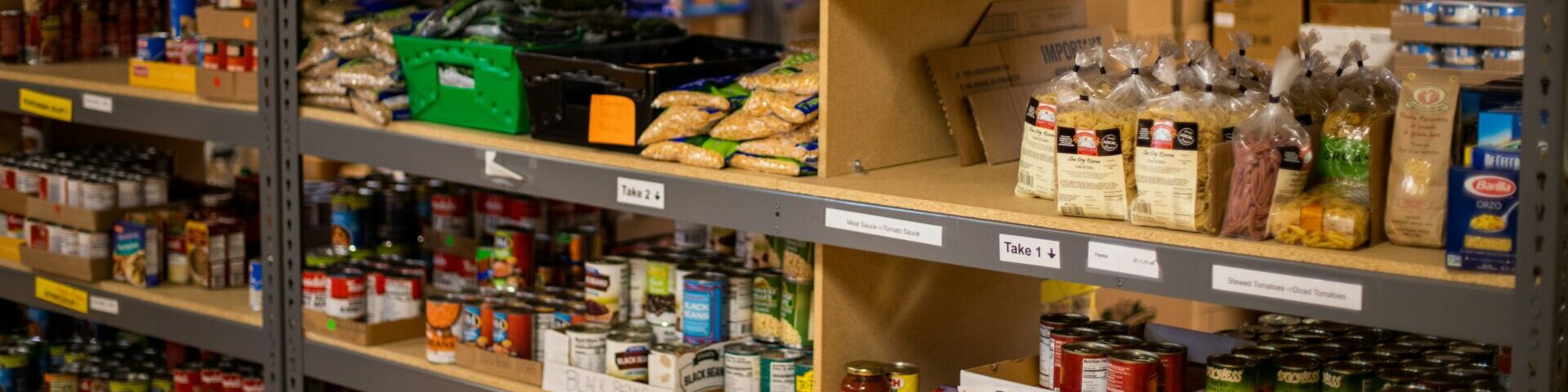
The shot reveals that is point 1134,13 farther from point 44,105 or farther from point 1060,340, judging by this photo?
point 44,105

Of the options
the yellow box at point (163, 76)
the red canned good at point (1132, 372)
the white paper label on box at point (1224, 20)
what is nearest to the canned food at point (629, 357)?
the red canned good at point (1132, 372)

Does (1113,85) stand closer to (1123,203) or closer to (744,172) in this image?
(1123,203)

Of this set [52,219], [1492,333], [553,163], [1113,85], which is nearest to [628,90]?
[553,163]

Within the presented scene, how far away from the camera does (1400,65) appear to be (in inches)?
77.4

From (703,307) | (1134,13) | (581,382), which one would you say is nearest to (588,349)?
(581,382)

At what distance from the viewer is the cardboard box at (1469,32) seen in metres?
1.83

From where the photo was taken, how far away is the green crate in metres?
2.80

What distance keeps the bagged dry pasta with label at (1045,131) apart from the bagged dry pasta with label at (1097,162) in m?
0.06

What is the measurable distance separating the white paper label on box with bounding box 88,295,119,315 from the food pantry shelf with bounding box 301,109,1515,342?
80cm

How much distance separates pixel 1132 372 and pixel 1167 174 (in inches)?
11.6

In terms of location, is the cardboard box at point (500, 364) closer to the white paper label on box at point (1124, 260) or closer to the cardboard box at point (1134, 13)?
the white paper label on box at point (1124, 260)

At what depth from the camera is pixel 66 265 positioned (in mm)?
3584

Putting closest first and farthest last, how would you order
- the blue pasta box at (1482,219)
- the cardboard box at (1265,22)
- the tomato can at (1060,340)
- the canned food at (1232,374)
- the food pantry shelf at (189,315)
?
the blue pasta box at (1482,219) → the canned food at (1232,374) → the tomato can at (1060,340) → the food pantry shelf at (189,315) → the cardboard box at (1265,22)

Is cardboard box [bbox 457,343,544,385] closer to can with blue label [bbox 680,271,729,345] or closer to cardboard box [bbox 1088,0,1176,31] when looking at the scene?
can with blue label [bbox 680,271,729,345]
